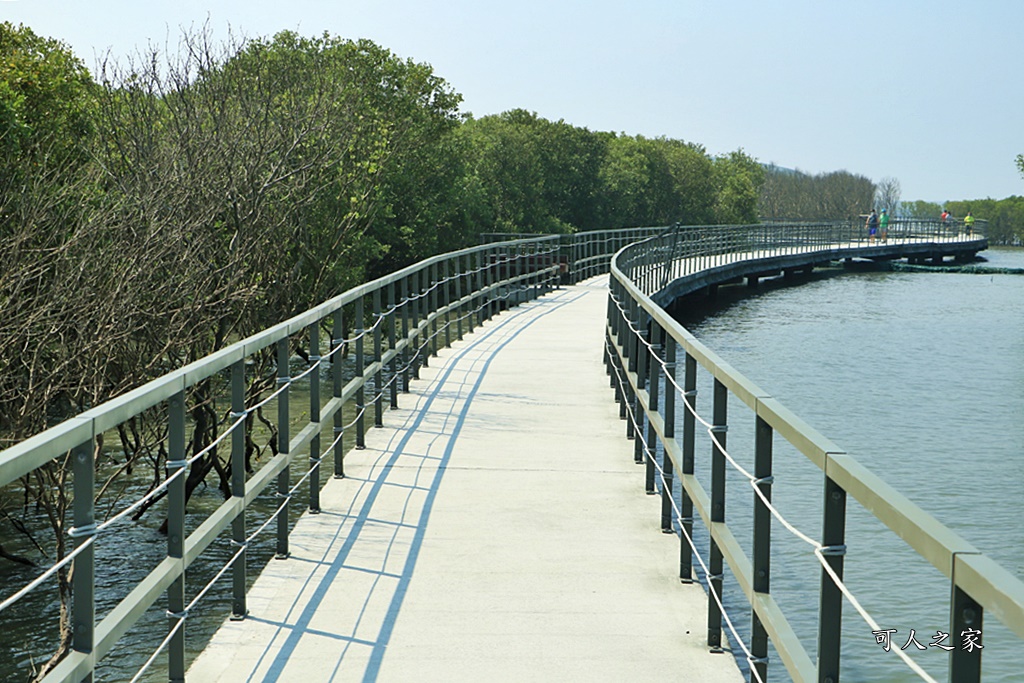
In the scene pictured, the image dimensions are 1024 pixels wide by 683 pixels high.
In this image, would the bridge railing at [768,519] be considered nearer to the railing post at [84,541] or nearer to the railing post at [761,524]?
the railing post at [761,524]

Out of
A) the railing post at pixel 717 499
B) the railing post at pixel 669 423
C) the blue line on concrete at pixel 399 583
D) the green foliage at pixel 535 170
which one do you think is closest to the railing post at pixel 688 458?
the railing post at pixel 669 423

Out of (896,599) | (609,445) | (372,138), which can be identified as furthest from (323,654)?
(372,138)

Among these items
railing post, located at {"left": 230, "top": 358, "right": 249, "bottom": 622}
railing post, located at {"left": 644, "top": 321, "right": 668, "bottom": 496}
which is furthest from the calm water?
railing post, located at {"left": 230, "top": 358, "right": 249, "bottom": 622}

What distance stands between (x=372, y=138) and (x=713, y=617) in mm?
26205

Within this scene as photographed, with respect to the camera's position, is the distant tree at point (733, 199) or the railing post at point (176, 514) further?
the distant tree at point (733, 199)

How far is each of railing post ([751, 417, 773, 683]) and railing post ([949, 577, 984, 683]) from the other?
5.63 ft

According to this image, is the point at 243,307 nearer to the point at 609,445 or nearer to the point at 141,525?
the point at 141,525

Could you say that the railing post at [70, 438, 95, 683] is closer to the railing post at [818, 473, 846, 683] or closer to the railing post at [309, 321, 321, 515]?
the railing post at [818, 473, 846, 683]

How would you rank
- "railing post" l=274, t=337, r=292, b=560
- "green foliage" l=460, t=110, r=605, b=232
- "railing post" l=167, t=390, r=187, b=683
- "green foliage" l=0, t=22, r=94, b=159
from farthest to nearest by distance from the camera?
"green foliage" l=460, t=110, r=605, b=232 < "green foliage" l=0, t=22, r=94, b=159 < "railing post" l=274, t=337, r=292, b=560 < "railing post" l=167, t=390, r=187, b=683

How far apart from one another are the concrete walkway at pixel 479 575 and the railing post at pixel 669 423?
111 millimetres

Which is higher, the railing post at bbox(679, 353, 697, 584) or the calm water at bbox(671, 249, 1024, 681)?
the railing post at bbox(679, 353, 697, 584)

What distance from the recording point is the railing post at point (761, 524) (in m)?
4.03

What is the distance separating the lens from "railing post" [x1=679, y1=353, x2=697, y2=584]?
594 centimetres

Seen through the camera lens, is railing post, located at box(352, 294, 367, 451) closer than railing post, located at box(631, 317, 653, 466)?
No
